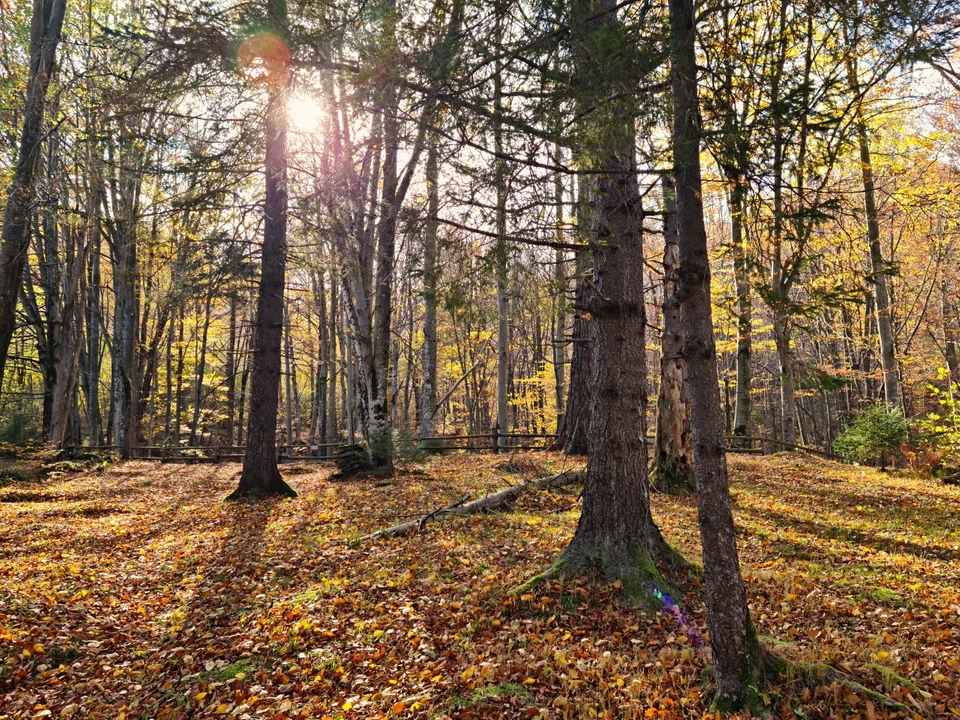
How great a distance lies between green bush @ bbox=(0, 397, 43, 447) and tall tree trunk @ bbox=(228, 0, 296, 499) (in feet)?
36.3

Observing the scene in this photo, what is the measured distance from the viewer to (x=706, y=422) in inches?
132

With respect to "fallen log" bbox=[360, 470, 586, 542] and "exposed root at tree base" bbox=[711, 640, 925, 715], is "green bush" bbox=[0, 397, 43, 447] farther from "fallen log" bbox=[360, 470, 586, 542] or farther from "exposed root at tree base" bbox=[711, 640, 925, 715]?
"exposed root at tree base" bbox=[711, 640, 925, 715]

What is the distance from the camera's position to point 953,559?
6.50 meters

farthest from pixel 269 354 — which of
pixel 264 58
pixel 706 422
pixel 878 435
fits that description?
pixel 878 435

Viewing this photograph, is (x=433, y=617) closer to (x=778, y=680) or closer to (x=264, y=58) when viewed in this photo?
(x=778, y=680)

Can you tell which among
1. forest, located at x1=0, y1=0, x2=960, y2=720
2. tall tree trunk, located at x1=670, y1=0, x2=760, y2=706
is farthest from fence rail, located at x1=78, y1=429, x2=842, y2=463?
tall tree trunk, located at x1=670, y1=0, x2=760, y2=706

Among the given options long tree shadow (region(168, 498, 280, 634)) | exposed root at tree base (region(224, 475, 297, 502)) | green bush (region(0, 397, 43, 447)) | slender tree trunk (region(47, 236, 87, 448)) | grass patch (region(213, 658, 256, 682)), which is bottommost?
grass patch (region(213, 658, 256, 682))

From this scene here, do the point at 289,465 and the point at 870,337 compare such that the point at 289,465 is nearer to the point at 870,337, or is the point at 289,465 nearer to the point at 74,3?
the point at 74,3

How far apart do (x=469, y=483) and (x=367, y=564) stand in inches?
173

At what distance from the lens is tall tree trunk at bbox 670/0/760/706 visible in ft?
11.0

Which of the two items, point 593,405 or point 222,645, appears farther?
point 593,405

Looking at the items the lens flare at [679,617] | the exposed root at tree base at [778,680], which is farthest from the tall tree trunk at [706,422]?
the lens flare at [679,617]

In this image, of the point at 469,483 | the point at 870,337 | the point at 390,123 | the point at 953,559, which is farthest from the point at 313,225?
the point at 870,337

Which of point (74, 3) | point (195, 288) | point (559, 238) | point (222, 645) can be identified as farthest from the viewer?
point (74, 3)
